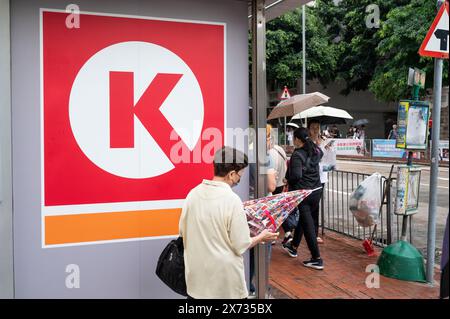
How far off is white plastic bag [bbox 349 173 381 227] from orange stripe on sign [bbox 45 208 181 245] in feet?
10.4

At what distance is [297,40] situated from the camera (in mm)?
26125

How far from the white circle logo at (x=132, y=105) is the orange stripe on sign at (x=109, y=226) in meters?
0.34

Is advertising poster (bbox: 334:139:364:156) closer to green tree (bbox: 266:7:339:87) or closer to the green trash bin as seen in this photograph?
green tree (bbox: 266:7:339:87)

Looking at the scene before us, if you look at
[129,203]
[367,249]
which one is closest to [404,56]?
[367,249]

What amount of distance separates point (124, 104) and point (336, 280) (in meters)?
3.19

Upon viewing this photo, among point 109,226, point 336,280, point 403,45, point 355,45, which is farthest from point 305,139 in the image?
point 355,45

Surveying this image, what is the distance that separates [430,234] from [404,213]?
0.35 m

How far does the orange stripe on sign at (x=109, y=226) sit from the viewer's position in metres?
3.59

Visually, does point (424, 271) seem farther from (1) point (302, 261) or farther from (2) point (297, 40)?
(2) point (297, 40)

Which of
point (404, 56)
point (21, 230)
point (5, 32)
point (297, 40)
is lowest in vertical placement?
point (21, 230)

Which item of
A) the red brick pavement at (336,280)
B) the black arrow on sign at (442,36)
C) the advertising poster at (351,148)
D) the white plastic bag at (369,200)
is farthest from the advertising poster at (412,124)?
the advertising poster at (351,148)

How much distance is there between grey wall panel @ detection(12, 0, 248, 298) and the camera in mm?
3486

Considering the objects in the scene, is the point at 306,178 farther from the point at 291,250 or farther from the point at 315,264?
the point at 291,250

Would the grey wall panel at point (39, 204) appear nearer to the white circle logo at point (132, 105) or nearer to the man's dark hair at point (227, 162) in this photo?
the white circle logo at point (132, 105)
